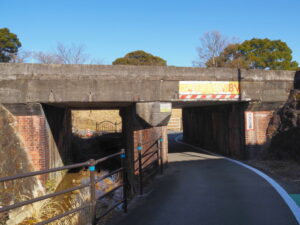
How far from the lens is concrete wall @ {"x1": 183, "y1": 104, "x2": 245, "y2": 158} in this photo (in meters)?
10.1

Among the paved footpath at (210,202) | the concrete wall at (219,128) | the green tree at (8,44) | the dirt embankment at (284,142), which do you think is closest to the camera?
the paved footpath at (210,202)

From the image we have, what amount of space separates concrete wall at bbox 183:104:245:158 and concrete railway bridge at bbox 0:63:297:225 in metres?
0.05

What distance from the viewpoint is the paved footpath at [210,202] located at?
168 inches

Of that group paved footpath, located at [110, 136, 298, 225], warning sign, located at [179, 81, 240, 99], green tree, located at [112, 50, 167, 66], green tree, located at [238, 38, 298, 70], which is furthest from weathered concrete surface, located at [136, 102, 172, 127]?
green tree, located at [112, 50, 167, 66]

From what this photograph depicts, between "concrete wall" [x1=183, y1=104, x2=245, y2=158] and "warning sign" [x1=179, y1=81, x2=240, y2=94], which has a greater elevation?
"warning sign" [x1=179, y1=81, x2=240, y2=94]

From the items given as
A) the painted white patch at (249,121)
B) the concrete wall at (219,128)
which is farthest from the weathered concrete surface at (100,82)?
the concrete wall at (219,128)

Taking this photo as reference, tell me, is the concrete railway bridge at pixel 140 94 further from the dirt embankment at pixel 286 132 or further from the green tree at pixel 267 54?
the green tree at pixel 267 54

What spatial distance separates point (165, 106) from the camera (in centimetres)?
862

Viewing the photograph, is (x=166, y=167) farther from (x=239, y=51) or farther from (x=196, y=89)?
(x=239, y=51)

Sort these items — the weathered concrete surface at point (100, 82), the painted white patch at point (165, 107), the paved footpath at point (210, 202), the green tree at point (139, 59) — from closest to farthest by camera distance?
the paved footpath at point (210, 202) → the weathered concrete surface at point (100, 82) → the painted white patch at point (165, 107) → the green tree at point (139, 59)

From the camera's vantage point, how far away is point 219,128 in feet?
38.9

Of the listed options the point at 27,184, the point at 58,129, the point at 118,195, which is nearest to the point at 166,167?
the point at 118,195

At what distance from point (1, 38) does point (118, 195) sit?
2946 centimetres

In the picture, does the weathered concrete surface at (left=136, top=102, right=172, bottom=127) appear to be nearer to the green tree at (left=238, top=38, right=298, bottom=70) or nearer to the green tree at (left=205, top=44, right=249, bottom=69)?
the green tree at (left=205, top=44, right=249, bottom=69)
